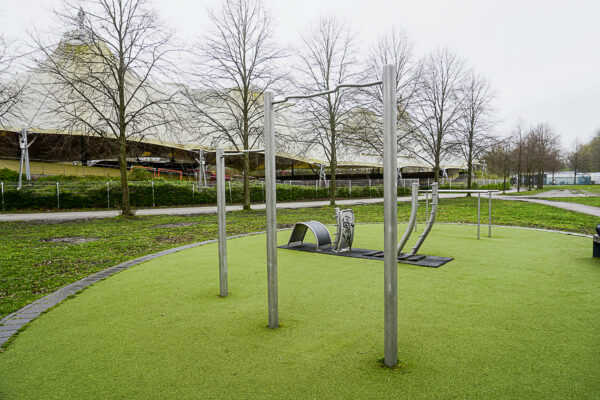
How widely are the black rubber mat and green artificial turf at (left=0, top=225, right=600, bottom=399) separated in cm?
43

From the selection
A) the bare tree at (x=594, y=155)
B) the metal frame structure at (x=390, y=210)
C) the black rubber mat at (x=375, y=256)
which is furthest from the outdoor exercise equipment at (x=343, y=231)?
the bare tree at (x=594, y=155)

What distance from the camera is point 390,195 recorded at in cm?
232

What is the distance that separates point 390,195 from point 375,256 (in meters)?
4.39

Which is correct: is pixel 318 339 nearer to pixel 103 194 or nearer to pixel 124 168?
pixel 124 168

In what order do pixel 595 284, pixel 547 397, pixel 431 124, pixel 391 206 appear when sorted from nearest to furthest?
pixel 547 397
pixel 391 206
pixel 595 284
pixel 431 124

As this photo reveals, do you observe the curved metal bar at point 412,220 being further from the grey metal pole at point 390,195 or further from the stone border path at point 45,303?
the stone border path at point 45,303

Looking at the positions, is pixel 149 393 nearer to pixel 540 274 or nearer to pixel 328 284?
pixel 328 284

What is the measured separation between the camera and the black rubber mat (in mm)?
5898

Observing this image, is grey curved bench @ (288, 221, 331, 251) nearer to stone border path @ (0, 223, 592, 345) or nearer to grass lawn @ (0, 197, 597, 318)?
grass lawn @ (0, 197, 597, 318)

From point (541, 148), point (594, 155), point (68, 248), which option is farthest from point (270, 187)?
point (594, 155)

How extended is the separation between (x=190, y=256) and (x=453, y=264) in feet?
→ 15.0

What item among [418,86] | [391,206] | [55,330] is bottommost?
[55,330]

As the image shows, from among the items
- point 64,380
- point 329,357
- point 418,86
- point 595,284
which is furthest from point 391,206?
point 418,86

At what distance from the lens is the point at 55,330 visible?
133 inches
